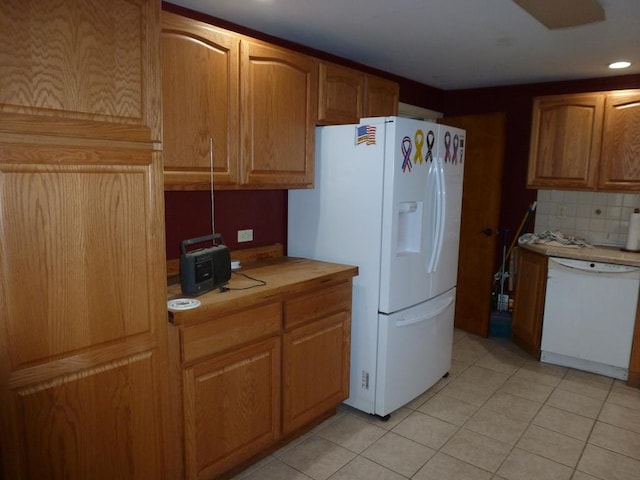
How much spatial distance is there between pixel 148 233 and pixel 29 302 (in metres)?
0.43

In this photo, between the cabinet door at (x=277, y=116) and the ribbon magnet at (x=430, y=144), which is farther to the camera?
the ribbon magnet at (x=430, y=144)

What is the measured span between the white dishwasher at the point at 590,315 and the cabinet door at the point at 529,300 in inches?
2.1

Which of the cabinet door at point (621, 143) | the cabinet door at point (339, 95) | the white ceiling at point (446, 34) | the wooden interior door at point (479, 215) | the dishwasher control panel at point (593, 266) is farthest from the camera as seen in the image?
the wooden interior door at point (479, 215)

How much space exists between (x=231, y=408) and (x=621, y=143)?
3342mm

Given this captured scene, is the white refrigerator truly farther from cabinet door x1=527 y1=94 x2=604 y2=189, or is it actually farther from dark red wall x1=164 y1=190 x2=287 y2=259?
cabinet door x1=527 y1=94 x2=604 y2=189

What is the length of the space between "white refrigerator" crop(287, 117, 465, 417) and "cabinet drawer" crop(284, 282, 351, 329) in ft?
0.52

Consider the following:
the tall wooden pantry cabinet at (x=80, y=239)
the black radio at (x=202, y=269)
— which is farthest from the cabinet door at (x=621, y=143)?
the tall wooden pantry cabinet at (x=80, y=239)

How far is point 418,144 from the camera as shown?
8.77 ft

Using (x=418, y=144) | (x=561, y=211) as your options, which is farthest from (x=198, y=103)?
(x=561, y=211)

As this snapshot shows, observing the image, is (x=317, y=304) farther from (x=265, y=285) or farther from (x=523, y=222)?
(x=523, y=222)

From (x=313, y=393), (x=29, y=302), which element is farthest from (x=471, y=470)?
(x=29, y=302)

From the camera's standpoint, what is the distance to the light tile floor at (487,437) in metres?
2.31

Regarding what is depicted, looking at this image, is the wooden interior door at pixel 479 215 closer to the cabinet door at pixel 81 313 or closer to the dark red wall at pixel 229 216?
the dark red wall at pixel 229 216

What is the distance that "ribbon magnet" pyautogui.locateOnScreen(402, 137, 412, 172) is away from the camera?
2.57 m
